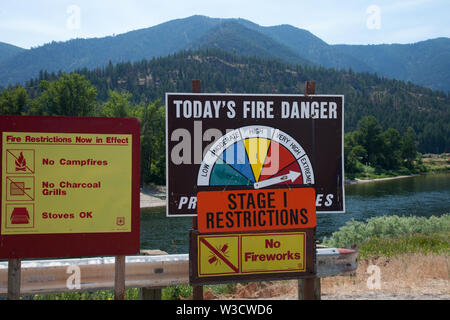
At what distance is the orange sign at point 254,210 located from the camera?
5.63m

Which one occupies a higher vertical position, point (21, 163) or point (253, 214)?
point (21, 163)

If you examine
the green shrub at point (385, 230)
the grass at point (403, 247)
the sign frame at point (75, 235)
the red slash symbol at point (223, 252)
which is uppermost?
the sign frame at point (75, 235)

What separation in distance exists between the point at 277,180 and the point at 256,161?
1.22 ft

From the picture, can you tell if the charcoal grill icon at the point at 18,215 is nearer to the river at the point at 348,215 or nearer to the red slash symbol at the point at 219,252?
the red slash symbol at the point at 219,252

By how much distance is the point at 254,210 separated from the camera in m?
5.72

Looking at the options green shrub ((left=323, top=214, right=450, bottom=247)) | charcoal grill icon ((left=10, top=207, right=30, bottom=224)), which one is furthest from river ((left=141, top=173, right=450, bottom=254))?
charcoal grill icon ((left=10, top=207, right=30, bottom=224))

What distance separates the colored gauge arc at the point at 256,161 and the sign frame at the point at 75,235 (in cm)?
96

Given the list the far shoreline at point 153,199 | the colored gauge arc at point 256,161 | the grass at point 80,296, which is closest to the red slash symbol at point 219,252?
the colored gauge arc at point 256,161

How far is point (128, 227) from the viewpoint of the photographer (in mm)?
5312

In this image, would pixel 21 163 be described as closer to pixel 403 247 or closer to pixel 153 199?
pixel 403 247

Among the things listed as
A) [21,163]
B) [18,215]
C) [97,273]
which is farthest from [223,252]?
[21,163]

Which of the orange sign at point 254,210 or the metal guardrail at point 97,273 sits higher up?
the orange sign at point 254,210
